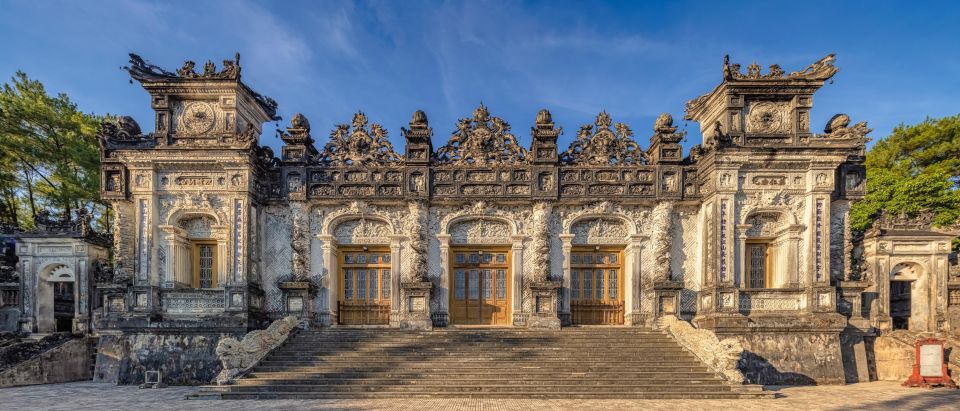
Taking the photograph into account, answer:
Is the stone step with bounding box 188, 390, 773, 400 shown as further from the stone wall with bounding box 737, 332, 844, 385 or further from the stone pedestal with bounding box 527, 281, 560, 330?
the stone pedestal with bounding box 527, 281, 560, 330

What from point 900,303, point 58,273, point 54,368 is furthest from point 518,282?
point 58,273

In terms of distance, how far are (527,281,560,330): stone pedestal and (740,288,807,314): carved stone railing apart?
4697mm

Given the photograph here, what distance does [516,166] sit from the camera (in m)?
14.6

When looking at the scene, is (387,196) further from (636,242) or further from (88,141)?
(88,141)

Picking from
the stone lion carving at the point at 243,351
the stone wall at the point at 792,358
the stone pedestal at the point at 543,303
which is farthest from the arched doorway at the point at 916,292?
the stone lion carving at the point at 243,351

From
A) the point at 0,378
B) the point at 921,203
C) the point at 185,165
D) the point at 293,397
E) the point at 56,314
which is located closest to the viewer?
the point at 293,397

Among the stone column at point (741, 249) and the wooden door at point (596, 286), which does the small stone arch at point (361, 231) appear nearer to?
the wooden door at point (596, 286)

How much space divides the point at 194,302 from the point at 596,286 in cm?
1077

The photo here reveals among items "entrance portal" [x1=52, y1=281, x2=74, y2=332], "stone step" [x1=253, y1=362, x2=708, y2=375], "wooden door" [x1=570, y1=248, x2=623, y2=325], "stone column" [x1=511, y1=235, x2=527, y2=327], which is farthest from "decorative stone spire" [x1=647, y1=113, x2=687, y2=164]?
Result: "entrance portal" [x1=52, y1=281, x2=74, y2=332]

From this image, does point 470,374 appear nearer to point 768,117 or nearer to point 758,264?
point 758,264

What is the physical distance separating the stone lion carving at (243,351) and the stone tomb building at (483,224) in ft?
4.12

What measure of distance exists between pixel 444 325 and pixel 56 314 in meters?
12.6

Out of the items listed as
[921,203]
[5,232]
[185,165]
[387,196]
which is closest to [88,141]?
[5,232]

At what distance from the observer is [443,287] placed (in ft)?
47.8
